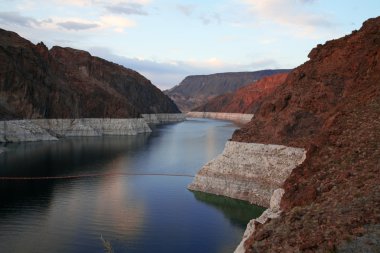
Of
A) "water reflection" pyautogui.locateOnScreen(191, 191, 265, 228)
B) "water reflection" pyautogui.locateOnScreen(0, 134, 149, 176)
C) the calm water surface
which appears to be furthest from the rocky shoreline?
"water reflection" pyautogui.locateOnScreen(191, 191, 265, 228)

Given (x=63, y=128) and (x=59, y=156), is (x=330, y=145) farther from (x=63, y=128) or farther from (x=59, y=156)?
(x=63, y=128)

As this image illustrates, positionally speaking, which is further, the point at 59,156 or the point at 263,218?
the point at 59,156

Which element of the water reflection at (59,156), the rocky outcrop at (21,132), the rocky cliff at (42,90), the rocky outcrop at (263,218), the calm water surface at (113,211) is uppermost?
the rocky cliff at (42,90)

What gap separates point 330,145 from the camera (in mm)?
29641

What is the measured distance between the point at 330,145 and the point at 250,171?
13.4m

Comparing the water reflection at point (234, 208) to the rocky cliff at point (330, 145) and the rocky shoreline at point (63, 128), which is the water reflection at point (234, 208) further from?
the rocky shoreline at point (63, 128)

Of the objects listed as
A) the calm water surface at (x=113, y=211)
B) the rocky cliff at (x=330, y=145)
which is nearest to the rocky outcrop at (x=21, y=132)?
the calm water surface at (x=113, y=211)

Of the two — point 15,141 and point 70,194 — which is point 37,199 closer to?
point 70,194

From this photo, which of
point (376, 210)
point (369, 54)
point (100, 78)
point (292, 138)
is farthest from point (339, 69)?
point (100, 78)

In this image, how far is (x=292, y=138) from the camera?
43188 mm

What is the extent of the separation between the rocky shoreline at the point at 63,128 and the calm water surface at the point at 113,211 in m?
27.1

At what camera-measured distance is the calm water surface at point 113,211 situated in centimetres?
3059

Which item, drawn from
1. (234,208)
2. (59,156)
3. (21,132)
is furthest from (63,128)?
(234,208)

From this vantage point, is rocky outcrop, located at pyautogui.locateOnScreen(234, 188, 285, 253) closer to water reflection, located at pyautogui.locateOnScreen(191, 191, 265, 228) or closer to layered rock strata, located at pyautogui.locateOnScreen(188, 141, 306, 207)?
water reflection, located at pyautogui.locateOnScreen(191, 191, 265, 228)
